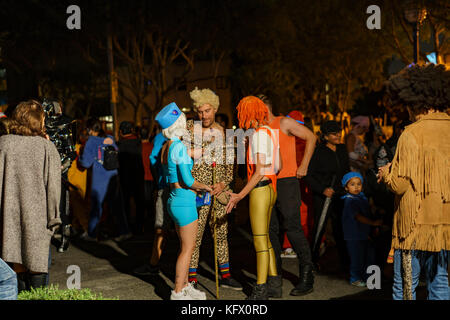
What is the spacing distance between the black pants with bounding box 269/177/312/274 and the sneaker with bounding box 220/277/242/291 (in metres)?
0.63

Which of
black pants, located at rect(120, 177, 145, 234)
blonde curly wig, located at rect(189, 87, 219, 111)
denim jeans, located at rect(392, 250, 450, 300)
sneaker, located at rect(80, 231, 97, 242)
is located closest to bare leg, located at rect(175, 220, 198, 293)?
blonde curly wig, located at rect(189, 87, 219, 111)

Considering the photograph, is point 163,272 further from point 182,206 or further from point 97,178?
point 97,178

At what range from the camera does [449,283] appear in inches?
173

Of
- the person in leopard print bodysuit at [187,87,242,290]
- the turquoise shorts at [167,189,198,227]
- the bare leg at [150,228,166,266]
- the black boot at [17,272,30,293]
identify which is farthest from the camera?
the bare leg at [150,228,166,266]

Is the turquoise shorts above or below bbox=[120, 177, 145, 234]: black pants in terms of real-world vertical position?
above

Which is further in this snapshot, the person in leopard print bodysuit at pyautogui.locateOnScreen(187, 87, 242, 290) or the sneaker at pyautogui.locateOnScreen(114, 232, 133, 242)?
the sneaker at pyautogui.locateOnScreen(114, 232, 133, 242)

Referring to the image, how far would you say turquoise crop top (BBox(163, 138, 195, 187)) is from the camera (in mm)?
5531

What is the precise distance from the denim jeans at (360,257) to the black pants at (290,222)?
26.2 inches

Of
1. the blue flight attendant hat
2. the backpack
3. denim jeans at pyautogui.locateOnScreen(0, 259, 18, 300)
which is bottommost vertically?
denim jeans at pyautogui.locateOnScreen(0, 259, 18, 300)

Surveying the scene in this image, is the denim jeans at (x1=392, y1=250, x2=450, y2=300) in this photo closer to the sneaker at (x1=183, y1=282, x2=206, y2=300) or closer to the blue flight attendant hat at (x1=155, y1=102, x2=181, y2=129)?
the sneaker at (x1=183, y1=282, x2=206, y2=300)

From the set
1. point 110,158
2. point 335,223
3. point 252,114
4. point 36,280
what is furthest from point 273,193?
point 110,158

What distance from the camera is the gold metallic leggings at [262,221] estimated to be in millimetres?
5777
